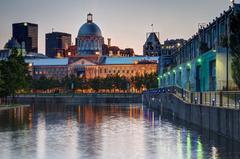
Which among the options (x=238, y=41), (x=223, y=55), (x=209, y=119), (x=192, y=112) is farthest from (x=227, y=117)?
(x=223, y=55)

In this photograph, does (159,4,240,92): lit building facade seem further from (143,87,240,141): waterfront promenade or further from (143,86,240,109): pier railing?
(143,87,240,141): waterfront promenade

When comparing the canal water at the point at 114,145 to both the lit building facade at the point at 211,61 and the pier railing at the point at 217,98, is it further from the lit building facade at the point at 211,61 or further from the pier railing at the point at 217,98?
the lit building facade at the point at 211,61

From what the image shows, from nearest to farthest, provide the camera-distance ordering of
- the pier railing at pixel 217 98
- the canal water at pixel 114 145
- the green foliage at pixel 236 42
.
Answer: the canal water at pixel 114 145
the pier railing at pixel 217 98
the green foliage at pixel 236 42

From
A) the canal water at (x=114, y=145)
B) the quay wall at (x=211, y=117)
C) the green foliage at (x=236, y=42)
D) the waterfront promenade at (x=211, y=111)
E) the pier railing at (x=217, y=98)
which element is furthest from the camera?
the green foliage at (x=236, y=42)

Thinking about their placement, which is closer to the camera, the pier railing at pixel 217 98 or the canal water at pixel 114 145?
the canal water at pixel 114 145

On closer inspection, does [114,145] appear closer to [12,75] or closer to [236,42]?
[236,42]

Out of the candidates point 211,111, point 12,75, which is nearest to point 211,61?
point 211,111

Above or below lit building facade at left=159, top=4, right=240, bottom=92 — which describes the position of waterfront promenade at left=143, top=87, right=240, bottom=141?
below

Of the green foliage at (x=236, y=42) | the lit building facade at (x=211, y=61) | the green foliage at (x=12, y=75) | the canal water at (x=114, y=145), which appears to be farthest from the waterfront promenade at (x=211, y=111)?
the green foliage at (x=12, y=75)

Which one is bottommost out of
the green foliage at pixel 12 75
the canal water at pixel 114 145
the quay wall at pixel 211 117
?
the canal water at pixel 114 145

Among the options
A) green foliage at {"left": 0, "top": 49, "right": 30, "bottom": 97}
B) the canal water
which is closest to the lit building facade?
the canal water

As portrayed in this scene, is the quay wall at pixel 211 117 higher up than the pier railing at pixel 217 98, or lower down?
lower down

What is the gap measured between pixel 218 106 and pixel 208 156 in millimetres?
15124

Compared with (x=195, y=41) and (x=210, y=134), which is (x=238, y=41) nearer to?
(x=210, y=134)
